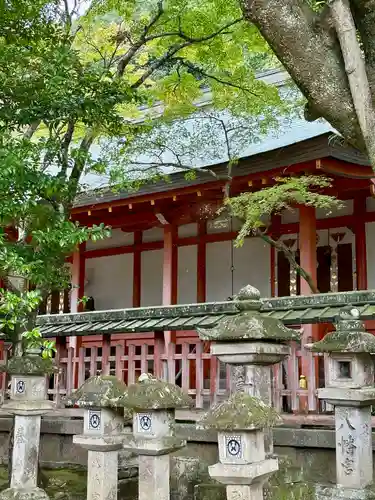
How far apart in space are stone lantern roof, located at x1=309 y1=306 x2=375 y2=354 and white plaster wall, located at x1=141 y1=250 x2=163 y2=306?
9.60 metres

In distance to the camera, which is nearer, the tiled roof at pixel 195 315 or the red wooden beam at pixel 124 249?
the tiled roof at pixel 195 315

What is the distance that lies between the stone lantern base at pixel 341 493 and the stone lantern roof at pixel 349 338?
113cm

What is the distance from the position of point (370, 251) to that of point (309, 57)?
7.98 metres

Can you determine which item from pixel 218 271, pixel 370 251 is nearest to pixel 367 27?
pixel 370 251

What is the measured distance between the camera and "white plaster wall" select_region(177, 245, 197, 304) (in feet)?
46.8

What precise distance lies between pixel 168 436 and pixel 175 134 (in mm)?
6910

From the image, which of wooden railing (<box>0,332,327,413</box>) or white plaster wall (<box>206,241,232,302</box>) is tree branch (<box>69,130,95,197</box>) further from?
white plaster wall (<box>206,241,232,302</box>)

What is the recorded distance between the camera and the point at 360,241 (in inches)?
470

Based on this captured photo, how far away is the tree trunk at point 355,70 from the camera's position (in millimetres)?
4375

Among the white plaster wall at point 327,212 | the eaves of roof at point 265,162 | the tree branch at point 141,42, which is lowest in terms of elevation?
the white plaster wall at point 327,212

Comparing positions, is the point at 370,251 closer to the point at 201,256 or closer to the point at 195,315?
the point at 201,256

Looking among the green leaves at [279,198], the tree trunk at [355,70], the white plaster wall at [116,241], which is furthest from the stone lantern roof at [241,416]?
the white plaster wall at [116,241]

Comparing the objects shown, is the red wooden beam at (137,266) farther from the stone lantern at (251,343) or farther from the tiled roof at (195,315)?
the stone lantern at (251,343)

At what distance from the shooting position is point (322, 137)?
9406mm
